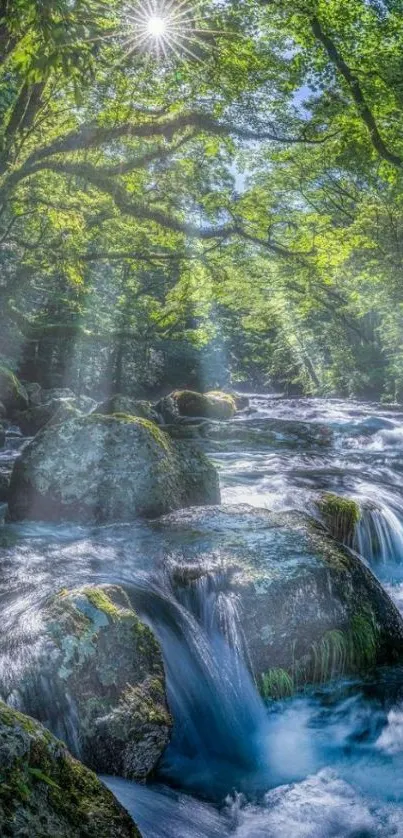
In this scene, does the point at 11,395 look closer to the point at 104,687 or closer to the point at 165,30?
the point at 165,30

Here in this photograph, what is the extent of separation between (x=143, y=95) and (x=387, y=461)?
10.2m

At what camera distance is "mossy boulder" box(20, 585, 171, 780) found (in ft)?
11.2

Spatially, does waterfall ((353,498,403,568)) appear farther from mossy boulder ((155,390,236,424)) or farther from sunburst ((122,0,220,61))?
mossy boulder ((155,390,236,424))

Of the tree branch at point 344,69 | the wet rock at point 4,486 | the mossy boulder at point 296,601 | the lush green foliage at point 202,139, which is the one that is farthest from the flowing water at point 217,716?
the tree branch at point 344,69

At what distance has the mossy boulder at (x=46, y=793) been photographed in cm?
183

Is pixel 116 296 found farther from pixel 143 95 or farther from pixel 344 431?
pixel 143 95

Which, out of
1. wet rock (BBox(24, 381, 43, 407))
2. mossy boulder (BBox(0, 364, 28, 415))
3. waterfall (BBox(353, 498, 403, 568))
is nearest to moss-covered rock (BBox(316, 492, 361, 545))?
waterfall (BBox(353, 498, 403, 568))

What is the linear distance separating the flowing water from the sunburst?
25.3ft

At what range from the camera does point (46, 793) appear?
199 centimetres

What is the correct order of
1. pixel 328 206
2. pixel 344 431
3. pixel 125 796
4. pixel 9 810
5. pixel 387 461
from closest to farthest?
pixel 9 810
pixel 125 796
pixel 387 461
pixel 344 431
pixel 328 206

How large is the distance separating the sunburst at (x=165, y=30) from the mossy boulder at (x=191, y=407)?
14215 millimetres

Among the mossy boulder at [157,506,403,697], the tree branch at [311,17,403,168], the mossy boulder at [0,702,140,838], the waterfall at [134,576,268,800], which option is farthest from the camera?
the tree branch at [311,17,403,168]

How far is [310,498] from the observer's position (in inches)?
330

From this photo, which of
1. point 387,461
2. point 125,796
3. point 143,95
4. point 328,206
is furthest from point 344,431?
point 125,796
